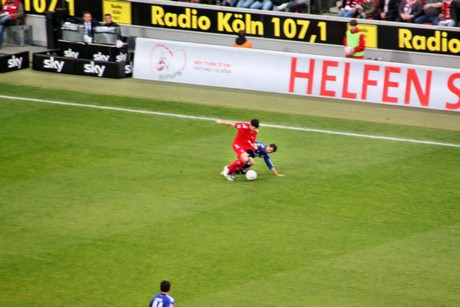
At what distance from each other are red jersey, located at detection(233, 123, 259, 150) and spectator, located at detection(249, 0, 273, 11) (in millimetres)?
12446

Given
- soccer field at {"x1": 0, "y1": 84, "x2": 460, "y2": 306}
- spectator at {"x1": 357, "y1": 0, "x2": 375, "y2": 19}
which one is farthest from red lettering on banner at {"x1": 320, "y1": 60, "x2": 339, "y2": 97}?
spectator at {"x1": 357, "y1": 0, "x2": 375, "y2": 19}

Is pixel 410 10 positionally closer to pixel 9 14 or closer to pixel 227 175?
pixel 227 175

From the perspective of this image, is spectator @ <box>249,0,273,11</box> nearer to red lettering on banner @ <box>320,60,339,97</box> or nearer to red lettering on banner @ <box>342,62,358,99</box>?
red lettering on banner @ <box>320,60,339,97</box>

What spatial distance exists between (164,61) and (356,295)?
1618 cm

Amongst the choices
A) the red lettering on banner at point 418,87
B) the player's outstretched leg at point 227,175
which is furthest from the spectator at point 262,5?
the player's outstretched leg at point 227,175

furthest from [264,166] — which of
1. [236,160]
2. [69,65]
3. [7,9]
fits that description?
[7,9]

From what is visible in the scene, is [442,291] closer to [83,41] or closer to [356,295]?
[356,295]

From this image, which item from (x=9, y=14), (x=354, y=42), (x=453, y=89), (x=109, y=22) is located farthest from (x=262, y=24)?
(x=9, y=14)

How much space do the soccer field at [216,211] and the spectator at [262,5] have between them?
670 cm

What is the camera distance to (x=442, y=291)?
17.1m

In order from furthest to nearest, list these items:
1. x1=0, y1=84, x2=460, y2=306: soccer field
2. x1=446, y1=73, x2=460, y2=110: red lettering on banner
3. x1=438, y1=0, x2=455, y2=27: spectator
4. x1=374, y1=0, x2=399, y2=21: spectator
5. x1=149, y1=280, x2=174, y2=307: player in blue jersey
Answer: x1=374, y1=0, x2=399, y2=21: spectator → x1=438, y1=0, x2=455, y2=27: spectator → x1=446, y1=73, x2=460, y2=110: red lettering on banner → x1=0, y1=84, x2=460, y2=306: soccer field → x1=149, y1=280, x2=174, y2=307: player in blue jersey

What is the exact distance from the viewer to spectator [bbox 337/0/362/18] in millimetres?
32781

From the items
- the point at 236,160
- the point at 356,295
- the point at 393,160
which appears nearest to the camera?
the point at 356,295

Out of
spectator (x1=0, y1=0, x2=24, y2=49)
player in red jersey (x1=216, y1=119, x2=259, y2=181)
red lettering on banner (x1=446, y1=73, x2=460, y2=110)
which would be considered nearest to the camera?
player in red jersey (x1=216, y1=119, x2=259, y2=181)
